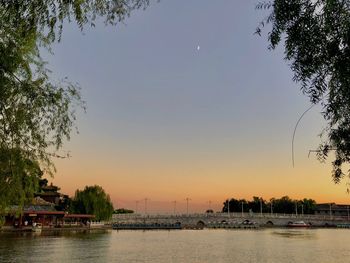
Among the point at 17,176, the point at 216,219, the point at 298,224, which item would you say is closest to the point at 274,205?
the point at 298,224

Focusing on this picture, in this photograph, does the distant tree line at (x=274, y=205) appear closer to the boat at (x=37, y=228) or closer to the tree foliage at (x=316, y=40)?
the boat at (x=37, y=228)

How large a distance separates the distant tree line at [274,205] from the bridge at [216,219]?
19.1m

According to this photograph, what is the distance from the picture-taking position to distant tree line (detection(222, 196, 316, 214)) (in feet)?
535

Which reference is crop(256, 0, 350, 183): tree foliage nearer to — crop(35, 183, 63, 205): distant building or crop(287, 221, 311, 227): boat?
crop(35, 183, 63, 205): distant building

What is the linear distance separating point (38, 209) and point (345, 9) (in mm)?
86413

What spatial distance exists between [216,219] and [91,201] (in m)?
44.5

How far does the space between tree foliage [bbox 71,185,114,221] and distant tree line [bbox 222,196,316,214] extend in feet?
264

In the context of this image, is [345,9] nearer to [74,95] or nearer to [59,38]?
[59,38]

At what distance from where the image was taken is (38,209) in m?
84.9

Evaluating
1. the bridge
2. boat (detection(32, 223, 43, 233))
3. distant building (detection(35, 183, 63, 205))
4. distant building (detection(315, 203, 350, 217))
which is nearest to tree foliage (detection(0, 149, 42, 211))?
boat (detection(32, 223, 43, 233))

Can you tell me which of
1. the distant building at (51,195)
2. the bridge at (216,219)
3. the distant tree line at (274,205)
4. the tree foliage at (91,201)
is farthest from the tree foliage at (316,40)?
the distant tree line at (274,205)

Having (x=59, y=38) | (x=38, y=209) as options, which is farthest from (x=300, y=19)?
(x=38, y=209)

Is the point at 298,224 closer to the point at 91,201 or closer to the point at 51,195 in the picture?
the point at 91,201

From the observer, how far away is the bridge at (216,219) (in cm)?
12619
